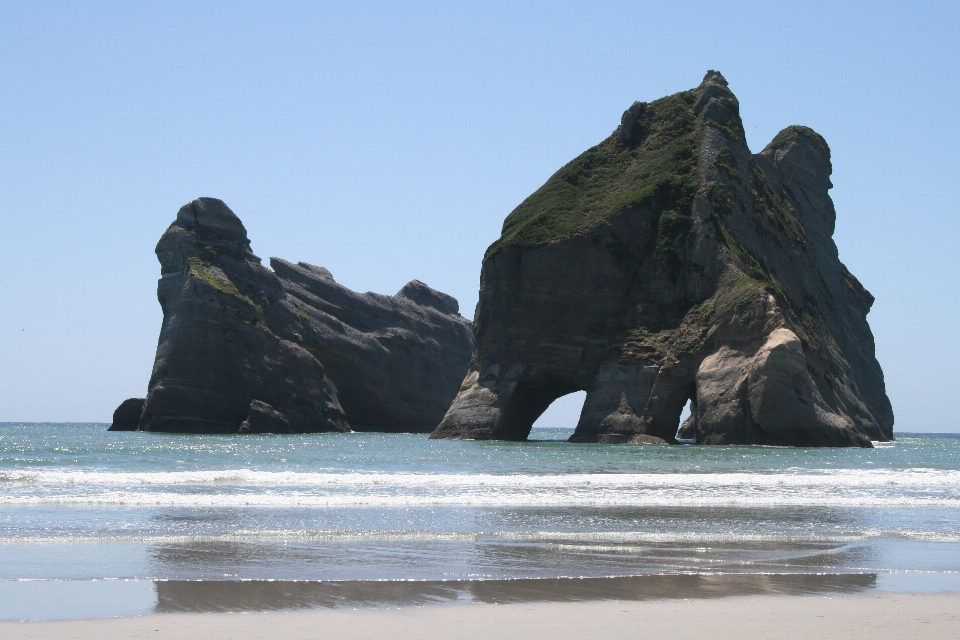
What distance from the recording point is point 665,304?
63750mm

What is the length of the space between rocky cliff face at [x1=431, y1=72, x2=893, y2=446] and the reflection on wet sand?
41.2m

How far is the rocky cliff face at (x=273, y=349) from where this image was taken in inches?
3061

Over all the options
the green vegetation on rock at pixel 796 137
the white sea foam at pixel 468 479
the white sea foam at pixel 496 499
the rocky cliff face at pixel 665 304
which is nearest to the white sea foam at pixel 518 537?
the white sea foam at pixel 496 499

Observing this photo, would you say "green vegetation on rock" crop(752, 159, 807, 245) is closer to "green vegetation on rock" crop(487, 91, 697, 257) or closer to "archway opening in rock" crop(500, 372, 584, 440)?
"green vegetation on rock" crop(487, 91, 697, 257)

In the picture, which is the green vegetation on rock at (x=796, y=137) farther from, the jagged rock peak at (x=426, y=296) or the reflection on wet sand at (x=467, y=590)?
the reflection on wet sand at (x=467, y=590)

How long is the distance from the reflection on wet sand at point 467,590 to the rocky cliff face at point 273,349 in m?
66.8

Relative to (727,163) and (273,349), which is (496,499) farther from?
(273,349)

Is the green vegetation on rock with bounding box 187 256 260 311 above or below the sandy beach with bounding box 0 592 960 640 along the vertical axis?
above

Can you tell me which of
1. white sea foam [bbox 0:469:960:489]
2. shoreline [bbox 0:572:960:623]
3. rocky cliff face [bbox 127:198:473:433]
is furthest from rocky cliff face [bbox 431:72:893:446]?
shoreline [bbox 0:572:960:623]

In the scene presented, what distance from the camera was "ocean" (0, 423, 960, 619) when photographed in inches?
478

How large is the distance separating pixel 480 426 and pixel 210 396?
2517 cm

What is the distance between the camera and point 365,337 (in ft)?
304

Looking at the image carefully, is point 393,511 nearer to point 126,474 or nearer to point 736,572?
point 736,572

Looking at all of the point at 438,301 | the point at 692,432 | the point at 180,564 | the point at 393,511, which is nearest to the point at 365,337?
the point at 438,301
